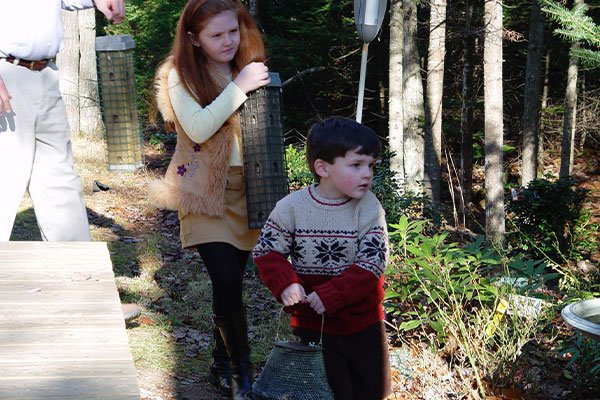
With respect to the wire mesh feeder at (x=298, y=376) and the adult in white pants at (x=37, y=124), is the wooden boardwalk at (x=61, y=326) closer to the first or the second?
the wire mesh feeder at (x=298, y=376)

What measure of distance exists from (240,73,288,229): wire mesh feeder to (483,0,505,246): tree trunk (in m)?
11.8

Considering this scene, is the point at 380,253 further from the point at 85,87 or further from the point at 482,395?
the point at 85,87

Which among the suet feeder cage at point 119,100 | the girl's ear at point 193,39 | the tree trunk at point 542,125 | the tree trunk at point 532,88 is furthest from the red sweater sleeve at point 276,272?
the tree trunk at point 542,125

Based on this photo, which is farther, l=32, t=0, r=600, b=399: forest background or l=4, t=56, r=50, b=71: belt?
l=32, t=0, r=600, b=399: forest background

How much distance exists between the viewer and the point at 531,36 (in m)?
20.1

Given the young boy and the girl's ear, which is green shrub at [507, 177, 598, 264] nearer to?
the girl's ear

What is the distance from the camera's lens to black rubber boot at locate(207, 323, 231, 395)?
412 centimetres

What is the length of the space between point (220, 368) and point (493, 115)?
42.1ft

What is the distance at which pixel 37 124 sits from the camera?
4117 mm

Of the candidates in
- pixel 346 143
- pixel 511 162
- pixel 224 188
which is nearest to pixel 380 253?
pixel 346 143

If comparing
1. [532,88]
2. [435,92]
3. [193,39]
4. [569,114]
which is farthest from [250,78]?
[569,114]

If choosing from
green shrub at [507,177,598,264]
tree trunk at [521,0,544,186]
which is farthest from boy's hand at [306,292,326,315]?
tree trunk at [521,0,544,186]

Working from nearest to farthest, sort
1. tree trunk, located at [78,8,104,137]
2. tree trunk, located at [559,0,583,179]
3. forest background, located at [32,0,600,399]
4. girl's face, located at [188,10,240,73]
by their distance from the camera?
girl's face, located at [188,10,240,73] < forest background, located at [32,0,600,399] < tree trunk, located at [78,8,104,137] < tree trunk, located at [559,0,583,179]

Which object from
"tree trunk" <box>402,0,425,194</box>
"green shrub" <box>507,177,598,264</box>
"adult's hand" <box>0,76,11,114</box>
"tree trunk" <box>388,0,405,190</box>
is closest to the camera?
"adult's hand" <box>0,76,11,114</box>
